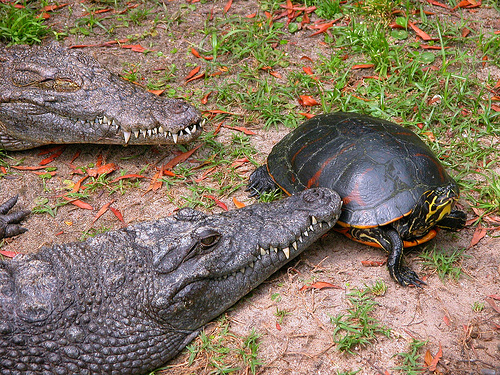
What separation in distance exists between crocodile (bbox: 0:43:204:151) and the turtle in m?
1.26

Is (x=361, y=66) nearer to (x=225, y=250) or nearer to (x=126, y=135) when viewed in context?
(x=126, y=135)

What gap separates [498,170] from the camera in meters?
5.10

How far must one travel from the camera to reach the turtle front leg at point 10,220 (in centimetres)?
489

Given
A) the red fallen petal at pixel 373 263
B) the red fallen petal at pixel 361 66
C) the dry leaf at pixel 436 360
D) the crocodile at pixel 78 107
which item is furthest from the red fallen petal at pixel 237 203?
the red fallen petal at pixel 361 66

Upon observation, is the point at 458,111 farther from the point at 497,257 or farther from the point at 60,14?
the point at 60,14

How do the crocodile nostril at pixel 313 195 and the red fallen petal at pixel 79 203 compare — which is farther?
the red fallen petal at pixel 79 203

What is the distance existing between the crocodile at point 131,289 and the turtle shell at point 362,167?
31cm

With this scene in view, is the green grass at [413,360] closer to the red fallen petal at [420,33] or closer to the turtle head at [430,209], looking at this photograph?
the turtle head at [430,209]

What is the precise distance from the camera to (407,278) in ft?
13.4

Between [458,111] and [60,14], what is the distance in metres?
5.37

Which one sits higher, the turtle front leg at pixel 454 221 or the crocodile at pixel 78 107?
the crocodile at pixel 78 107

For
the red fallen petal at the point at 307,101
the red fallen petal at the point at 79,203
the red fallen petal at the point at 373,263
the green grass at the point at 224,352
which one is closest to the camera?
the green grass at the point at 224,352

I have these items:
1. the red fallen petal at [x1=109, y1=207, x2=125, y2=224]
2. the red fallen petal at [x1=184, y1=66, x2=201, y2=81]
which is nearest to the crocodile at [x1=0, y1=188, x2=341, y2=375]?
the red fallen petal at [x1=109, y1=207, x2=125, y2=224]

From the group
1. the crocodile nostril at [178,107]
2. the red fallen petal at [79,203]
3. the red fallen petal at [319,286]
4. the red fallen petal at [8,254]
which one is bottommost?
the red fallen petal at [8,254]
